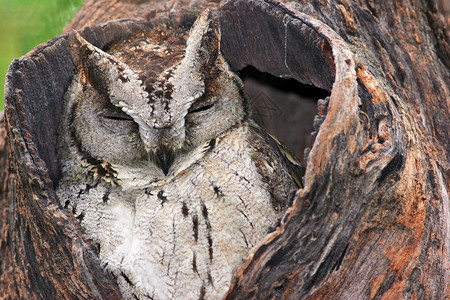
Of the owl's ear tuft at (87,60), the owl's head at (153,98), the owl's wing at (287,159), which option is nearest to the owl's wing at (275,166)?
the owl's wing at (287,159)

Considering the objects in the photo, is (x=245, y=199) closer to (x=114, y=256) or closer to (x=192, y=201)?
(x=192, y=201)

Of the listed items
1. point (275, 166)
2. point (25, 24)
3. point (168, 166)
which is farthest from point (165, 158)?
point (25, 24)

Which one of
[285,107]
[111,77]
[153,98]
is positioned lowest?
[285,107]

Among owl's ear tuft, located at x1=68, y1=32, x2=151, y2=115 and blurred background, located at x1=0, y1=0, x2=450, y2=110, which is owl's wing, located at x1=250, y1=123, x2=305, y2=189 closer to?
owl's ear tuft, located at x1=68, y1=32, x2=151, y2=115

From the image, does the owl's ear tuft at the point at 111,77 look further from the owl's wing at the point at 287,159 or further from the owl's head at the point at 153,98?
A: the owl's wing at the point at 287,159

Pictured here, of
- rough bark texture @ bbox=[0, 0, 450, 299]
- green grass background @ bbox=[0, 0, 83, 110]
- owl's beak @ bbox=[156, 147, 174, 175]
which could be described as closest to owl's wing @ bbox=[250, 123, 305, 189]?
rough bark texture @ bbox=[0, 0, 450, 299]

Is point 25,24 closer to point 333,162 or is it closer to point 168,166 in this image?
point 168,166
